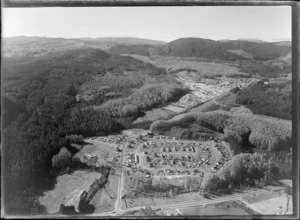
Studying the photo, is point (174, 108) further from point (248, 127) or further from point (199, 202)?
point (199, 202)

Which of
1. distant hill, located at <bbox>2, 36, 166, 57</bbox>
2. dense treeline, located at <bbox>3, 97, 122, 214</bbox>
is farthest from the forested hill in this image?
dense treeline, located at <bbox>3, 97, 122, 214</bbox>

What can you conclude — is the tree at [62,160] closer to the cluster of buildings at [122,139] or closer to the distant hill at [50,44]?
the cluster of buildings at [122,139]

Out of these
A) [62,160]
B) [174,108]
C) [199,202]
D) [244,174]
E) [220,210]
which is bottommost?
[220,210]

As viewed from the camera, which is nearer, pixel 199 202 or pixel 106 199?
pixel 106 199

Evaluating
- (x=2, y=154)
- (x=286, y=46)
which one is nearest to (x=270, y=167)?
(x=286, y=46)

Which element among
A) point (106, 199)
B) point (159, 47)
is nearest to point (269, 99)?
point (159, 47)
